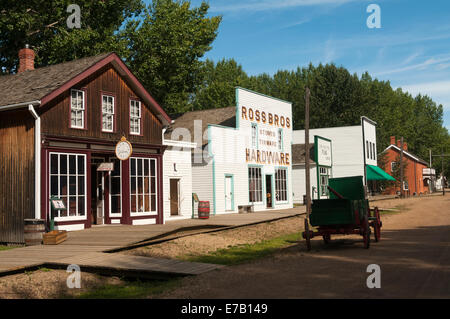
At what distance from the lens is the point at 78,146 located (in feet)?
58.9

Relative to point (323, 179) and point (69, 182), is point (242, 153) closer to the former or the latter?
point (323, 179)

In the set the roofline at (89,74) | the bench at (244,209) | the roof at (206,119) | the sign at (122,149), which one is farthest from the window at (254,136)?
the sign at (122,149)

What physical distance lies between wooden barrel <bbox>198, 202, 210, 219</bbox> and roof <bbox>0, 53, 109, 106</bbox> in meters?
9.05

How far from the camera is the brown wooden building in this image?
54.2ft

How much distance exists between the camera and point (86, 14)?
1294 inches

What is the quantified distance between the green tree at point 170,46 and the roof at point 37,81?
1401cm

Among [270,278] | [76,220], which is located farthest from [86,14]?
[270,278]

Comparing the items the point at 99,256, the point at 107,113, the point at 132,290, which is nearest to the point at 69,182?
the point at 107,113

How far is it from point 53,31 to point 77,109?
17.7 metres

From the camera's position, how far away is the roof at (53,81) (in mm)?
16891

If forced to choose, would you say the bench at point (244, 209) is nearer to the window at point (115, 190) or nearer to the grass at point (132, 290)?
the window at point (115, 190)

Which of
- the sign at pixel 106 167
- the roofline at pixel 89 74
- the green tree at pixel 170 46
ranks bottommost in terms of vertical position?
the sign at pixel 106 167

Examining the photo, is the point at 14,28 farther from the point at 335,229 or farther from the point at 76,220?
the point at 335,229
